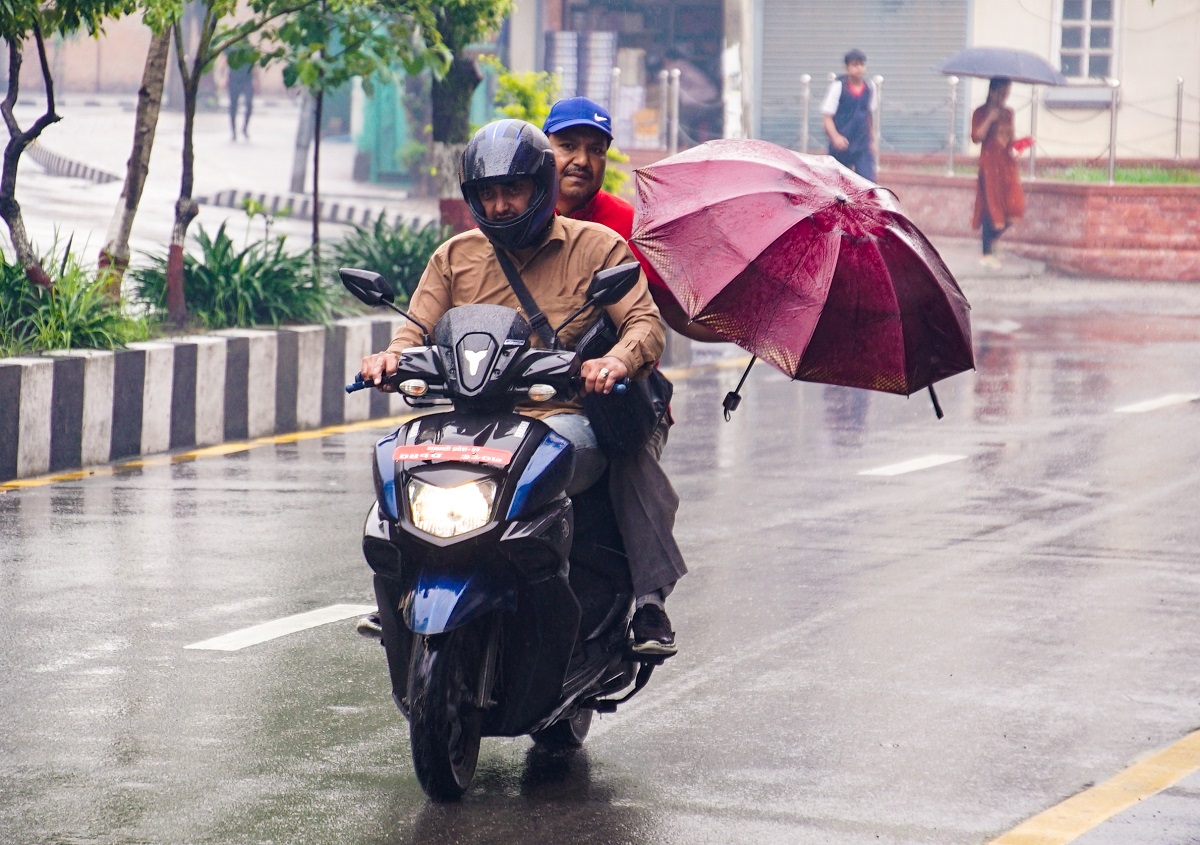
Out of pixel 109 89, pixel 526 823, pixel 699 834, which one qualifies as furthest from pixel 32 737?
pixel 109 89

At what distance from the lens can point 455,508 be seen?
16.8 ft

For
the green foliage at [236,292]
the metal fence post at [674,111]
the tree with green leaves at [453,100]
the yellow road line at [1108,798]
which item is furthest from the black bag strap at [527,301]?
the metal fence post at [674,111]

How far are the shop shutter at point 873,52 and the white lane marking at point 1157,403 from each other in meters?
17.8

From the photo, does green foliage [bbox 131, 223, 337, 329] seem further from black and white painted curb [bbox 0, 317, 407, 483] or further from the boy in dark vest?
the boy in dark vest

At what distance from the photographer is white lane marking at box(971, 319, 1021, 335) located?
1911cm

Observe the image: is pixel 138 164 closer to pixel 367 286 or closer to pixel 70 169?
pixel 367 286

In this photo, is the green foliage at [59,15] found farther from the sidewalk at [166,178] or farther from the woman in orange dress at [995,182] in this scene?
the woman in orange dress at [995,182]

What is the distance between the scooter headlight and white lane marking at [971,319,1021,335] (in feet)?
46.7

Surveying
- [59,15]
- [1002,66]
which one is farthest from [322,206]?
[59,15]

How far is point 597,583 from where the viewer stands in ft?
19.1

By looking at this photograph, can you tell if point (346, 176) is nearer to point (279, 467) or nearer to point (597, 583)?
point (279, 467)

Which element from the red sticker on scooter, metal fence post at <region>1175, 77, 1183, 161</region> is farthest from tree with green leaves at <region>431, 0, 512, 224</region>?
metal fence post at <region>1175, 77, 1183, 161</region>

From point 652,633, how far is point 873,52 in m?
27.5

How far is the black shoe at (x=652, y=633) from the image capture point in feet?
19.2
